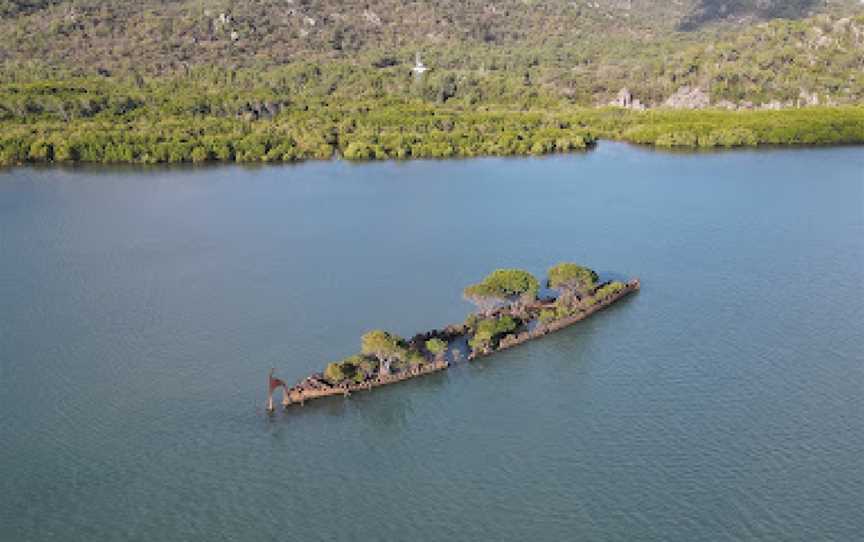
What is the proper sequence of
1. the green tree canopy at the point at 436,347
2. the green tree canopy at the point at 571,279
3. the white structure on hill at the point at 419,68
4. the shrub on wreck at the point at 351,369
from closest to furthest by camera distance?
1. the shrub on wreck at the point at 351,369
2. the green tree canopy at the point at 436,347
3. the green tree canopy at the point at 571,279
4. the white structure on hill at the point at 419,68

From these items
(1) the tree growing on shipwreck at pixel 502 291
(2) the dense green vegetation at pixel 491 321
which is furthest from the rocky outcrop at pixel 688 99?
(1) the tree growing on shipwreck at pixel 502 291

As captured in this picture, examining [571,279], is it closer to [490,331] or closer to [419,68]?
[490,331]

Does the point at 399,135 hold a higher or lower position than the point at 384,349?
higher

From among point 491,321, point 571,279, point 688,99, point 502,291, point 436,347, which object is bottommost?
point 436,347

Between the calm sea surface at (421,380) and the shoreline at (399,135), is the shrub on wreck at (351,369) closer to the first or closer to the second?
the calm sea surface at (421,380)

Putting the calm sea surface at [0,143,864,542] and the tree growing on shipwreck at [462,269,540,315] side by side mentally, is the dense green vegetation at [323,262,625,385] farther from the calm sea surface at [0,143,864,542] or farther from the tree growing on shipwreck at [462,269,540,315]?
the calm sea surface at [0,143,864,542]

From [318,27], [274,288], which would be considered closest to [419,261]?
[274,288]

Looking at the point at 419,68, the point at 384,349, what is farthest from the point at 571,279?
the point at 419,68
